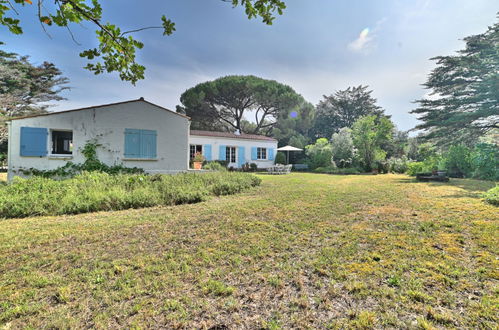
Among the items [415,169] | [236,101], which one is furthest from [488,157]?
[236,101]

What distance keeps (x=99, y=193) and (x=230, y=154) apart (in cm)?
1325

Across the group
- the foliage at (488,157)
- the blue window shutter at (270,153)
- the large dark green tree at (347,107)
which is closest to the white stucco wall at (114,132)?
the blue window shutter at (270,153)

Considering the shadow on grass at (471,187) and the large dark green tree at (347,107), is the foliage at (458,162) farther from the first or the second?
the large dark green tree at (347,107)

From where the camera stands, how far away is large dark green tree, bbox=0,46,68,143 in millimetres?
18172

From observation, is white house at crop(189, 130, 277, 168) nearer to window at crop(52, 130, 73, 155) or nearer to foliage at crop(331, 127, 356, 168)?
foliage at crop(331, 127, 356, 168)

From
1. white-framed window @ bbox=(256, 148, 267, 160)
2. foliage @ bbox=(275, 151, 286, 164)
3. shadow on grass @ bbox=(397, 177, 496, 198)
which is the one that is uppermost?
white-framed window @ bbox=(256, 148, 267, 160)

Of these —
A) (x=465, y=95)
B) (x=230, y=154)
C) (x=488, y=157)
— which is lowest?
(x=488, y=157)

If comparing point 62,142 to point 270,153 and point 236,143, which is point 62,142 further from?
point 270,153

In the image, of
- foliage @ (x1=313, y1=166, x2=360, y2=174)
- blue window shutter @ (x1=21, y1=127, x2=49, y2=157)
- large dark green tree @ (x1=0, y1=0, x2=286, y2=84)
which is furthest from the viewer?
foliage @ (x1=313, y1=166, x2=360, y2=174)

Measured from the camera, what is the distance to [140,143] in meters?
10.1

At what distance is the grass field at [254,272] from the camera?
1738 millimetres

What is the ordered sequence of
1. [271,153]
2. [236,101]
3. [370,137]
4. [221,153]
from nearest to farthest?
[370,137] < [221,153] < [271,153] < [236,101]

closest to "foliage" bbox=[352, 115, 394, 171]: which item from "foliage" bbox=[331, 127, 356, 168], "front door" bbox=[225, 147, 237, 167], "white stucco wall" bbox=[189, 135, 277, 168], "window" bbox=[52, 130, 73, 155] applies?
"foliage" bbox=[331, 127, 356, 168]

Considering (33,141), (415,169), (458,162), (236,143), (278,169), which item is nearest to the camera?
(33,141)
